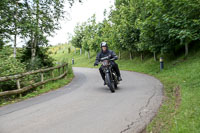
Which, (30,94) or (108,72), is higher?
(108,72)

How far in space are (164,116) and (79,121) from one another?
1.95 meters

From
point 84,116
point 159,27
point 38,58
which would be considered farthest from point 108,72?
point 38,58

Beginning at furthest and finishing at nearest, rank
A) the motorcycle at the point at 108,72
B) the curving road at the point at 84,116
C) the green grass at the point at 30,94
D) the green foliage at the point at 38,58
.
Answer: the green foliage at the point at 38,58 → the motorcycle at the point at 108,72 → the green grass at the point at 30,94 → the curving road at the point at 84,116

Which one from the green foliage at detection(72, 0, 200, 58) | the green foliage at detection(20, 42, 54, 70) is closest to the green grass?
the green foliage at detection(20, 42, 54, 70)

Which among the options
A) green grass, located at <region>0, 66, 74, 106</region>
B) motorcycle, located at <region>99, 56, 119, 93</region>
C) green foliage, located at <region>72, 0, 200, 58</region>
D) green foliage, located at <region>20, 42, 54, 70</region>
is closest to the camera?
green grass, located at <region>0, 66, 74, 106</region>

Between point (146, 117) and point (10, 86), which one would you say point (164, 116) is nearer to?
point (146, 117)

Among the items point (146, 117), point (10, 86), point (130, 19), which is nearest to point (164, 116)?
point (146, 117)

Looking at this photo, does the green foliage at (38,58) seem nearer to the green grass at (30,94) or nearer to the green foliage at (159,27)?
the green grass at (30,94)

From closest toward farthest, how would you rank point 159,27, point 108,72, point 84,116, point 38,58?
point 84,116 → point 108,72 → point 159,27 → point 38,58

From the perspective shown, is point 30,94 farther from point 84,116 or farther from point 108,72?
point 84,116

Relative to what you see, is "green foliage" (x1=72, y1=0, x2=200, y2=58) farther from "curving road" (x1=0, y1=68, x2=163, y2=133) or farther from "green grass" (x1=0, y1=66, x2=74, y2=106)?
"green grass" (x1=0, y1=66, x2=74, y2=106)

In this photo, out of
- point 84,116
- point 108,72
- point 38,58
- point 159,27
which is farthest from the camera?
point 38,58

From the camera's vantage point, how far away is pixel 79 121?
4117mm

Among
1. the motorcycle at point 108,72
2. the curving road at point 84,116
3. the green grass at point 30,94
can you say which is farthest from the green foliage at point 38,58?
the curving road at point 84,116
